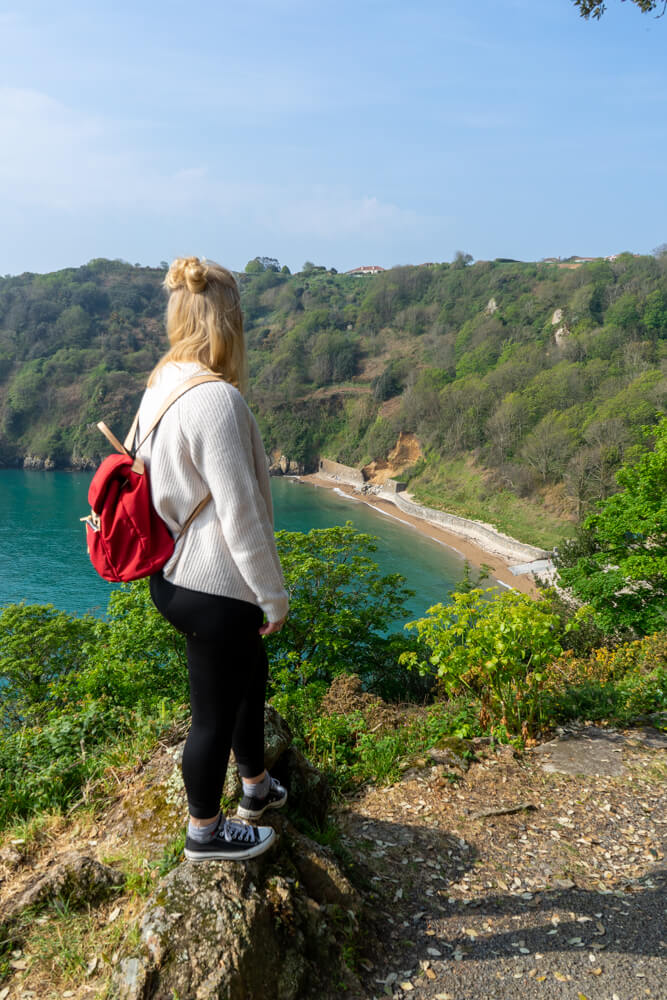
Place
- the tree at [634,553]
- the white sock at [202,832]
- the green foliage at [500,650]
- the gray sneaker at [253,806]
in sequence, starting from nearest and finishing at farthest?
1. the white sock at [202,832]
2. the gray sneaker at [253,806]
3. the green foliage at [500,650]
4. the tree at [634,553]

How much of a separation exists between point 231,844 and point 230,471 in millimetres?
1282

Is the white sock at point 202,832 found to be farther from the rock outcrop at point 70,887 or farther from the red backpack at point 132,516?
the red backpack at point 132,516

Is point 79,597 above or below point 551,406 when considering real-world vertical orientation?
below

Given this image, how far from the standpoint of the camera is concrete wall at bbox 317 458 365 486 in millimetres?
64312

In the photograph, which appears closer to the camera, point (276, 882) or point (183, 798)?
point (276, 882)

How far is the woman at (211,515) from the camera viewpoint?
1740 mm

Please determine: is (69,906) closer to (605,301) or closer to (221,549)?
(221,549)

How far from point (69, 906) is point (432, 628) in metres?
2.49

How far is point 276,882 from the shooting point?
2072 mm

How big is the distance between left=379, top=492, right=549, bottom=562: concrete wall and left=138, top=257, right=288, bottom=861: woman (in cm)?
3523

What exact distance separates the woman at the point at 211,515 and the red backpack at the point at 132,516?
0.08ft

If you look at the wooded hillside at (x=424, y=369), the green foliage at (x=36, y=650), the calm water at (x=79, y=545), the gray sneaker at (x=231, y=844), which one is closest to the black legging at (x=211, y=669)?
the gray sneaker at (x=231, y=844)

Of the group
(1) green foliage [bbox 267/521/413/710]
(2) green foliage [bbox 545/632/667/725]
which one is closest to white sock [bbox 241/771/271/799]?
(2) green foliage [bbox 545/632/667/725]

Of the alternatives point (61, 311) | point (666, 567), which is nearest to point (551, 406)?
point (666, 567)
